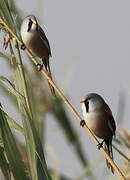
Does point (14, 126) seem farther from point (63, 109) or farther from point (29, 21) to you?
point (29, 21)

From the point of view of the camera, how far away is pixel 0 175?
123 cm

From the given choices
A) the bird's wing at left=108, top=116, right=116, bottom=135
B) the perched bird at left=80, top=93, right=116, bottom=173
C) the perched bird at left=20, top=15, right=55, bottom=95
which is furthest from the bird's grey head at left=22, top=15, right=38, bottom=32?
A: the bird's wing at left=108, top=116, right=116, bottom=135

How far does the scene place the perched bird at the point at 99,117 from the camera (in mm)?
2693

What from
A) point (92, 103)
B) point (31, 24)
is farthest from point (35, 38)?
point (92, 103)

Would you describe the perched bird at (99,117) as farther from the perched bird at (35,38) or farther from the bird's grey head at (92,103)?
the perched bird at (35,38)

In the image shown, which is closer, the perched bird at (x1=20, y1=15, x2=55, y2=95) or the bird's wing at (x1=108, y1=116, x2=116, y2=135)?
the bird's wing at (x1=108, y1=116, x2=116, y2=135)

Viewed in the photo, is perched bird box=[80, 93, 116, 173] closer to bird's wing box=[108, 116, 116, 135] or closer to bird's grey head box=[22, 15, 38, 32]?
bird's wing box=[108, 116, 116, 135]

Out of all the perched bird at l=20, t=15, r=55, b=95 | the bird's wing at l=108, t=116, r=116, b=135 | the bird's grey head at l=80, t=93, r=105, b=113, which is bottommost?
the bird's wing at l=108, t=116, r=116, b=135

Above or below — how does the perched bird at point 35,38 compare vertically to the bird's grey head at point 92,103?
above

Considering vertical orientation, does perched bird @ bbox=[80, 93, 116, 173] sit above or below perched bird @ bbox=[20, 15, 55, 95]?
below

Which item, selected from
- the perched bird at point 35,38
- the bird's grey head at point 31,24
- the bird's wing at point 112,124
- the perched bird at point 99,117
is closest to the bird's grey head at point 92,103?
the perched bird at point 99,117

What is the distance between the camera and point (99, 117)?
279 centimetres

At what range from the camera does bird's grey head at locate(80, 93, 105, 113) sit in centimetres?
272

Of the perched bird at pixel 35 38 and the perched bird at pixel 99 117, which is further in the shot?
the perched bird at pixel 35 38
